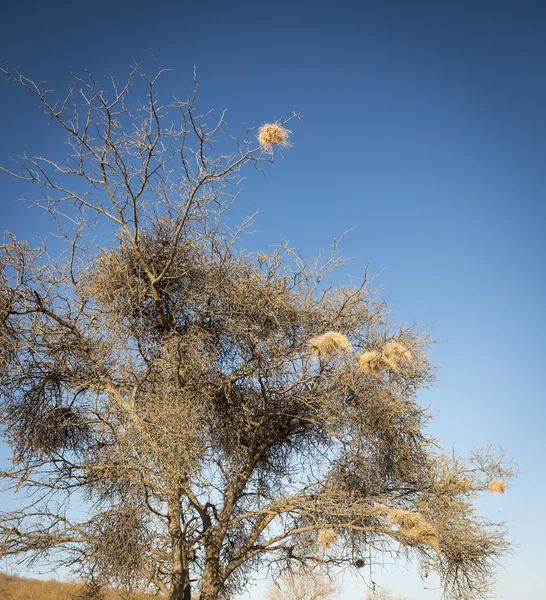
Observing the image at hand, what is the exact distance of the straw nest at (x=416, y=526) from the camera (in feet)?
20.9

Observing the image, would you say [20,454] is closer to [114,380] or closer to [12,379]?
[12,379]

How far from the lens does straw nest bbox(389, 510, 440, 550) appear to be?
636 centimetres

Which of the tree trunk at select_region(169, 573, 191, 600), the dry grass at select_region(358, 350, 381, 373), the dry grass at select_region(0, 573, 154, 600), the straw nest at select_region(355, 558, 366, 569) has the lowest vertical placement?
the tree trunk at select_region(169, 573, 191, 600)

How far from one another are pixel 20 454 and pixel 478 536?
19.7ft

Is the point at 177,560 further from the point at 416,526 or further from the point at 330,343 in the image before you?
the point at 330,343

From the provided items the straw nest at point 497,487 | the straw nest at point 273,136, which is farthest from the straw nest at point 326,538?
the straw nest at point 273,136

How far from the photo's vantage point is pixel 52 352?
739 centimetres

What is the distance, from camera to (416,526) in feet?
21.1

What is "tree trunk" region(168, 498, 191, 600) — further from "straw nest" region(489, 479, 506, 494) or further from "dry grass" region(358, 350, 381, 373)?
"straw nest" region(489, 479, 506, 494)

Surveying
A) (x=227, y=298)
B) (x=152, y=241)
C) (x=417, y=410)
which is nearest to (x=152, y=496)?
(x=227, y=298)

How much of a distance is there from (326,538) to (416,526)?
50.4 inches

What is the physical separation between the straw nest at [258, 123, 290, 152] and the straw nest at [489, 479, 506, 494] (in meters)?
5.27

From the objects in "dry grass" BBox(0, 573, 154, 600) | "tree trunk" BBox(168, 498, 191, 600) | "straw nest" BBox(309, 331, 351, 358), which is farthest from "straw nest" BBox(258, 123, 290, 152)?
"dry grass" BBox(0, 573, 154, 600)

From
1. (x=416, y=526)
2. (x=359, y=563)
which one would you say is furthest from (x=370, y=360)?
(x=359, y=563)
